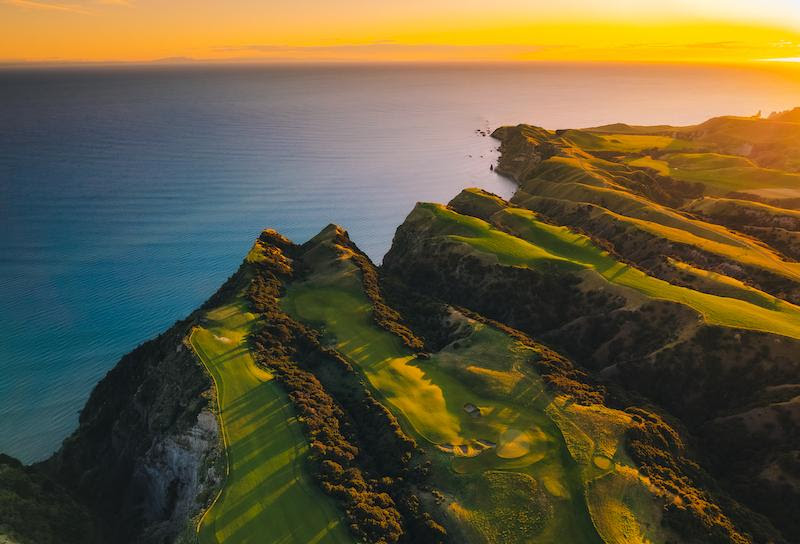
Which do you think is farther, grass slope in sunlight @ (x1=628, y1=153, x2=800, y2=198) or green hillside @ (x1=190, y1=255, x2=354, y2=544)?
grass slope in sunlight @ (x1=628, y1=153, x2=800, y2=198)

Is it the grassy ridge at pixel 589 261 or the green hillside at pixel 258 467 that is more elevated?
the grassy ridge at pixel 589 261

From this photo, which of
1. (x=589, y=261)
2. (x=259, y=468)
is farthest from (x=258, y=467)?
(x=589, y=261)

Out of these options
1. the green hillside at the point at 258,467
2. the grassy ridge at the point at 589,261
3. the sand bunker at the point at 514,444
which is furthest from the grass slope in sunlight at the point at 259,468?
the grassy ridge at the point at 589,261

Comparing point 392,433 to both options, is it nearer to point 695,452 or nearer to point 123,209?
point 695,452

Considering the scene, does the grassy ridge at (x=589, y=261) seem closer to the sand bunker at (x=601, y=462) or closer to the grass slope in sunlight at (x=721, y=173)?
the sand bunker at (x=601, y=462)

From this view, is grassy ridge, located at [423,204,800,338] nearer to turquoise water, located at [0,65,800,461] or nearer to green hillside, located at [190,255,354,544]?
turquoise water, located at [0,65,800,461]

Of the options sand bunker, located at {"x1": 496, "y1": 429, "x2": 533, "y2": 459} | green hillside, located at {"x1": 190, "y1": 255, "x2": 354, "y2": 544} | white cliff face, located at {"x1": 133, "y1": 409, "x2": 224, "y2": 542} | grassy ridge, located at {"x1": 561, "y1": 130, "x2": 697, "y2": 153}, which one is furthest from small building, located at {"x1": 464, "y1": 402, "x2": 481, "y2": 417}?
grassy ridge, located at {"x1": 561, "y1": 130, "x2": 697, "y2": 153}

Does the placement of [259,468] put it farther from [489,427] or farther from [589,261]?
[589,261]
